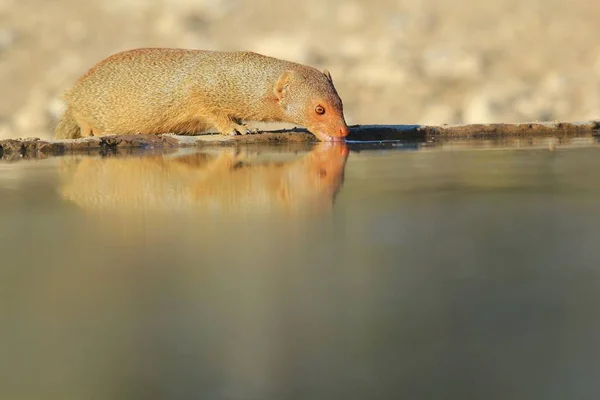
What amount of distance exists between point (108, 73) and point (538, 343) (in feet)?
27.8

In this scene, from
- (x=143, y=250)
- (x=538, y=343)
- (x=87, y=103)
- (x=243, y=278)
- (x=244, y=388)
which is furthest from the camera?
(x=87, y=103)

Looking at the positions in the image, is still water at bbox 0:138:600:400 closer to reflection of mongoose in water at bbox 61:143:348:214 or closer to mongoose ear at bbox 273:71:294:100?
reflection of mongoose in water at bbox 61:143:348:214

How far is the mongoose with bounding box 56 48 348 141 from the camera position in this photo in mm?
9164

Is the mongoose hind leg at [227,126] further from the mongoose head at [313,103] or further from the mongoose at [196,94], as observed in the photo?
the mongoose head at [313,103]

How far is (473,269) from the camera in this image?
2756 mm

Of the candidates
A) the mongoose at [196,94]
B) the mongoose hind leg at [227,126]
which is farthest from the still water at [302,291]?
the mongoose hind leg at [227,126]

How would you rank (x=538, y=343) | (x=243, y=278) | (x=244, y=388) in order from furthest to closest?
(x=243, y=278) → (x=538, y=343) → (x=244, y=388)

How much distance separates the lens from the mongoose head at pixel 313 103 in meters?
8.88

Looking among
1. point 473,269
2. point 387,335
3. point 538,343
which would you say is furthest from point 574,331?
point 473,269

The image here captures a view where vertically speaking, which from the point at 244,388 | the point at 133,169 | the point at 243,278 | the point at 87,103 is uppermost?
the point at 87,103

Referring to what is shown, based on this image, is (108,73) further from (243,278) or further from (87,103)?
(243,278)

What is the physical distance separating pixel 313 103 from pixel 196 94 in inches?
46.1

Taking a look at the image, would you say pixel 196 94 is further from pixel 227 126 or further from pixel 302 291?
pixel 302 291

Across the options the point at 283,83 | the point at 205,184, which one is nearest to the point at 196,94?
the point at 283,83
